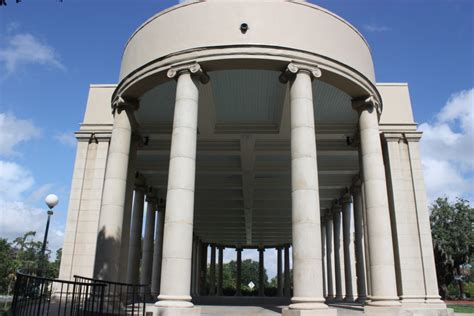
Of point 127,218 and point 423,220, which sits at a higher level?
point 423,220

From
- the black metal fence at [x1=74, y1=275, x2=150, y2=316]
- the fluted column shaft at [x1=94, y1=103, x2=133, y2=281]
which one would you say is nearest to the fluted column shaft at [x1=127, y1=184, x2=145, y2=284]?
the fluted column shaft at [x1=94, y1=103, x2=133, y2=281]

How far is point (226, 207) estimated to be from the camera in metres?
49.7

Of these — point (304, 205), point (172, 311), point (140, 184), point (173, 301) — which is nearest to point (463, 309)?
point (304, 205)

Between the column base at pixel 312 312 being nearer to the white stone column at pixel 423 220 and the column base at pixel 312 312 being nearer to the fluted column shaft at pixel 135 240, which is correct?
the white stone column at pixel 423 220

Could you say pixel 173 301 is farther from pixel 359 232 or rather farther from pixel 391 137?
pixel 359 232

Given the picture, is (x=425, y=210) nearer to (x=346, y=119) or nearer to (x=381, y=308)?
(x=346, y=119)

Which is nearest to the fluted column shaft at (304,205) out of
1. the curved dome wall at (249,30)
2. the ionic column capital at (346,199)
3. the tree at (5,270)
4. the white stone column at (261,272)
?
the curved dome wall at (249,30)

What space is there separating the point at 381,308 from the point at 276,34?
13.9m

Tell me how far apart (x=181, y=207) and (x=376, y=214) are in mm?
10158

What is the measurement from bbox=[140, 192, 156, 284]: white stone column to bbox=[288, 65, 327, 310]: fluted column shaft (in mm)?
26349

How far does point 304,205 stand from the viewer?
1675 centimetres

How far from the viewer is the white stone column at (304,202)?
51.7ft

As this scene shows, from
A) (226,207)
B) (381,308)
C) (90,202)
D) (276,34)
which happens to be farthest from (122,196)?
(226,207)

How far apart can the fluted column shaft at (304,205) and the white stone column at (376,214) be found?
→ 4935mm
